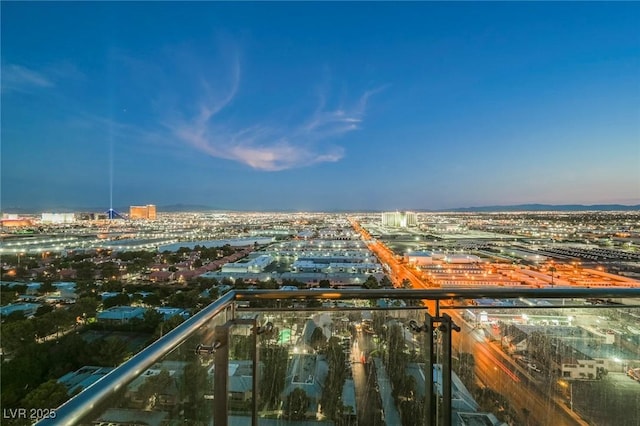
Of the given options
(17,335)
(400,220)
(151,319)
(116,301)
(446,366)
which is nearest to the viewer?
(446,366)

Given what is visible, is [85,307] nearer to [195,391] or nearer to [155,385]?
[195,391]

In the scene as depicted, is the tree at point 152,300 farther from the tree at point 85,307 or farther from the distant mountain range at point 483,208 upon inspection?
the distant mountain range at point 483,208

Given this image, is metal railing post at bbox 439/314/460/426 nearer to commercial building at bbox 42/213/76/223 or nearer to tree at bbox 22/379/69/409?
tree at bbox 22/379/69/409

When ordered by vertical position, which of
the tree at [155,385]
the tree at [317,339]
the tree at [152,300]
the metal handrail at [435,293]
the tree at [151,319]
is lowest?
the tree at [152,300]

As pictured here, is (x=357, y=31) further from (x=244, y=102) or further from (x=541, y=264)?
(x=244, y=102)

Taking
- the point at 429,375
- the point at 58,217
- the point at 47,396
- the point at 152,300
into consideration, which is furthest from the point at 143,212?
the point at 429,375

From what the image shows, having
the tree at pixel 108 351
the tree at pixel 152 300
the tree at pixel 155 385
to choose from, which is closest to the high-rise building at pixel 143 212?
the tree at pixel 152 300
